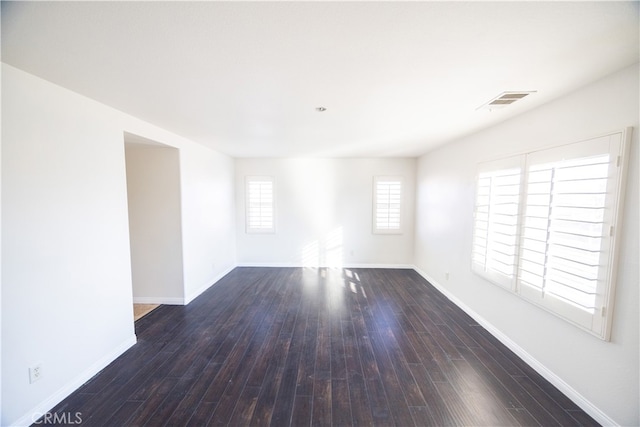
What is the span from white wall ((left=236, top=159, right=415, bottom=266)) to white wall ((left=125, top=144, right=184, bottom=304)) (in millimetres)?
1935

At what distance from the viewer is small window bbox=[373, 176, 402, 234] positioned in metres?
5.10

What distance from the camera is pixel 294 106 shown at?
7.11 feet

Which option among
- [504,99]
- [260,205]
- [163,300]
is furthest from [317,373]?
[260,205]

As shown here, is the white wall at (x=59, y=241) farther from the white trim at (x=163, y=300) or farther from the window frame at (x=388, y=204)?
the window frame at (x=388, y=204)

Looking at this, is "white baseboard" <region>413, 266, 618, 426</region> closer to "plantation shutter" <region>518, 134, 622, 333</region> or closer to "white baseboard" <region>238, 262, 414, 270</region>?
"plantation shutter" <region>518, 134, 622, 333</region>

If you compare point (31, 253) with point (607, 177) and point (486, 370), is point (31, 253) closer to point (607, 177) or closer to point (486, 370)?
point (486, 370)

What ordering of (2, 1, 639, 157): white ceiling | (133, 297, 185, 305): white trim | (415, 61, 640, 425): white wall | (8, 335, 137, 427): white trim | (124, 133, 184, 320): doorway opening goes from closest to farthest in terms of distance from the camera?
1. (2, 1, 639, 157): white ceiling
2. (415, 61, 640, 425): white wall
3. (8, 335, 137, 427): white trim
4. (124, 133, 184, 320): doorway opening
5. (133, 297, 185, 305): white trim

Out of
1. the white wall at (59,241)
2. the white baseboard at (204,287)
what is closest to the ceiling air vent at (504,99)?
the white wall at (59,241)

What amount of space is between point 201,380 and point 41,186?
1.98 meters

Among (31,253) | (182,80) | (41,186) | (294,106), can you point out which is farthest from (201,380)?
(294,106)

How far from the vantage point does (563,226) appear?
6.08 ft

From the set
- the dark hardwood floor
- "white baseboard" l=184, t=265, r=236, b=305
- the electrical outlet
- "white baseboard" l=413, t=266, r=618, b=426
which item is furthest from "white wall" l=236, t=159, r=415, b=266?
the electrical outlet

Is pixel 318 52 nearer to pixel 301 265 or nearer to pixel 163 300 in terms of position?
pixel 163 300

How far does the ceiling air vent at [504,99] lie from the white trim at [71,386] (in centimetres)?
428
